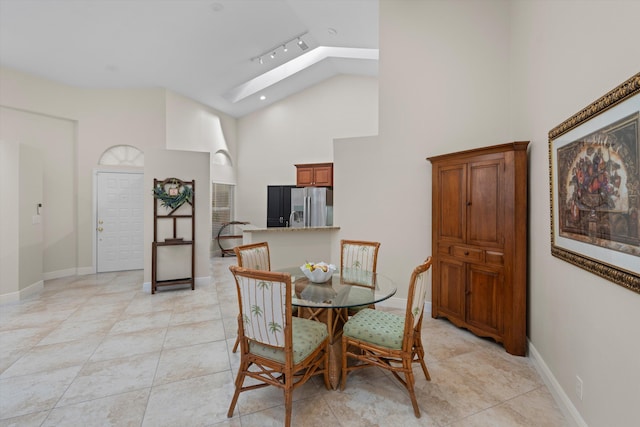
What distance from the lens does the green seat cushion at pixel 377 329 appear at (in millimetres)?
1964

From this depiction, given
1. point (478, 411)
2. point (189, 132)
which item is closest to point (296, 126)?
point (189, 132)

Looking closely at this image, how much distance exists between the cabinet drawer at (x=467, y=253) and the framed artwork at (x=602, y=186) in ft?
2.72

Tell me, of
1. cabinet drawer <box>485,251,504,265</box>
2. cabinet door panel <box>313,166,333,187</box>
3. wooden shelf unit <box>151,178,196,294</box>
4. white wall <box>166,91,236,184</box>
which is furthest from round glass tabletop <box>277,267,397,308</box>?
white wall <box>166,91,236,184</box>

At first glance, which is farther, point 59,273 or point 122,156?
point 122,156

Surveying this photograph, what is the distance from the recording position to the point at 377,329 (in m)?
2.07

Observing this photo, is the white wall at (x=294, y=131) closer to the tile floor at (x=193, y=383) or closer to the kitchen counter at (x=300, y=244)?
the kitchen counter at (x=300, y=244)

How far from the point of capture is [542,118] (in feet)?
8.00

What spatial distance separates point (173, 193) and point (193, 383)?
10.3 ft

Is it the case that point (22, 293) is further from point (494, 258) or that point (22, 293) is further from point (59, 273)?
point (494, 258)

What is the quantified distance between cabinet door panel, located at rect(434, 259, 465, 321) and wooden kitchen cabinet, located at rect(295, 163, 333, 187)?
3.24 meters

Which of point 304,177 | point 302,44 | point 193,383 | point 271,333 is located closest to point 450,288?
point 271,333

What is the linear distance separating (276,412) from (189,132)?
6131mm

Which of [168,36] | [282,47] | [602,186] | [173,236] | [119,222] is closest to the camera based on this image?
[602,186]

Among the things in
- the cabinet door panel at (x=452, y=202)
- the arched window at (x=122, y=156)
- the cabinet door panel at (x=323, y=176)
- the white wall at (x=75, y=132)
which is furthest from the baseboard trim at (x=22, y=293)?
the cabinet door panel at (x=452, y=202)
